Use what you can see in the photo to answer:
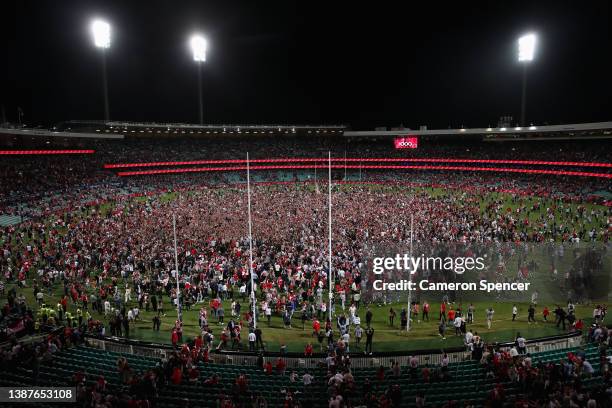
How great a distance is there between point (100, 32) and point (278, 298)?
182 feet

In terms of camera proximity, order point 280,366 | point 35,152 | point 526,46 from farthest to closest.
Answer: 1. point 526,46
2. point 35,152
3. point 280,366

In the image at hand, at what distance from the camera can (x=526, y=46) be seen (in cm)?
6544

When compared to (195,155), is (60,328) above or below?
below

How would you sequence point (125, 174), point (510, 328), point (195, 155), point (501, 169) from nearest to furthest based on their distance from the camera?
point (510, 328)
point (125, 174)
point (501, 169)
point (195, 155)

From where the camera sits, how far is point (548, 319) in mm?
18719

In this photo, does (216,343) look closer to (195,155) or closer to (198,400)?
(198,400)

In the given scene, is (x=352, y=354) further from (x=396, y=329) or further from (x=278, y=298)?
(x=278, y=298)

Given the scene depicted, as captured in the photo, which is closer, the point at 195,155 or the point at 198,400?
the point at 198,400

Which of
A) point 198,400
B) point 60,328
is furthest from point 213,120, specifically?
point 198,400

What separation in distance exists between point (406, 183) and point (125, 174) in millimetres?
44166

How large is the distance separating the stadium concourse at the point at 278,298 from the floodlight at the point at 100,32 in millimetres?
14732

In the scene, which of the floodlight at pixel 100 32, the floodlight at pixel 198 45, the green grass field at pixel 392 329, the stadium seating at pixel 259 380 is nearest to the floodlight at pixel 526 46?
the floodlight at pixel 198 45

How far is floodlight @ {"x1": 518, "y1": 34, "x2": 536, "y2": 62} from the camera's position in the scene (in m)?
64.8

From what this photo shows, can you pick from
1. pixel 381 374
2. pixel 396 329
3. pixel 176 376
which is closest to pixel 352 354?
pixel 381 374
